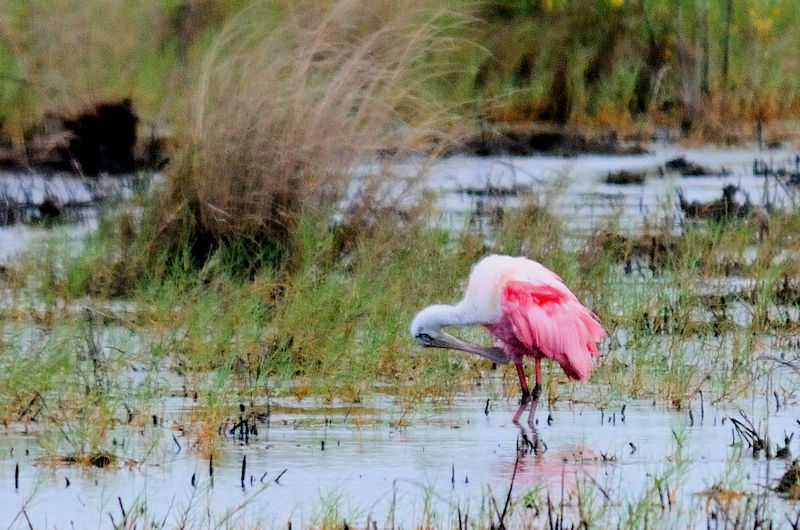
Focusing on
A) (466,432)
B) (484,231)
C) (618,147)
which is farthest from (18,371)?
(618,147)

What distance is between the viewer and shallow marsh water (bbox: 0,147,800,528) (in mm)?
5680

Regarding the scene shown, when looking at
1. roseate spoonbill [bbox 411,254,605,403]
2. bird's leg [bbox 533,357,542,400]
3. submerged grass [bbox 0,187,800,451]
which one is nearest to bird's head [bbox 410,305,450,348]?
roseate spoonbill [bbox 411,254,605,403]

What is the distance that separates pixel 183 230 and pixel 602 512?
5.95 metres

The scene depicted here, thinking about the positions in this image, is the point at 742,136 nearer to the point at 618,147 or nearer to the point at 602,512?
the point at 618,147

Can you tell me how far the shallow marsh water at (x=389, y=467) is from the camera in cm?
570

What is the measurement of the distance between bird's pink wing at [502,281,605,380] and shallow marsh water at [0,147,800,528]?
9.2 inches

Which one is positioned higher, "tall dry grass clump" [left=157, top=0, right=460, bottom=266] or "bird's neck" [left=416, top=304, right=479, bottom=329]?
"tall dry grass clump" [left=157, top=0, right=460, bottom=266]

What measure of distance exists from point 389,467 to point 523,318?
157cm

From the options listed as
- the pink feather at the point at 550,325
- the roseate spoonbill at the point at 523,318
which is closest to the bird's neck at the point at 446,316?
the roseate spoonbill at the point at 523,318

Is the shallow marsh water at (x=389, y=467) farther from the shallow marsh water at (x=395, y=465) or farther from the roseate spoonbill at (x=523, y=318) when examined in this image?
the roseate spoonbill at (x=523, y=318)

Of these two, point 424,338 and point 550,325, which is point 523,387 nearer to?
point 550,325

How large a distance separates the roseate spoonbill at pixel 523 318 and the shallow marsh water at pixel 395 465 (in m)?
0.23

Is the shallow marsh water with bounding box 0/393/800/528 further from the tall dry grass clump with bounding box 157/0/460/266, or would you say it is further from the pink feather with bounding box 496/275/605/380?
the tall dry grass clump with bounding box 157/0/460/266

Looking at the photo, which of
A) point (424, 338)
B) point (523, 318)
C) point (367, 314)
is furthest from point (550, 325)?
point (367, 314)
